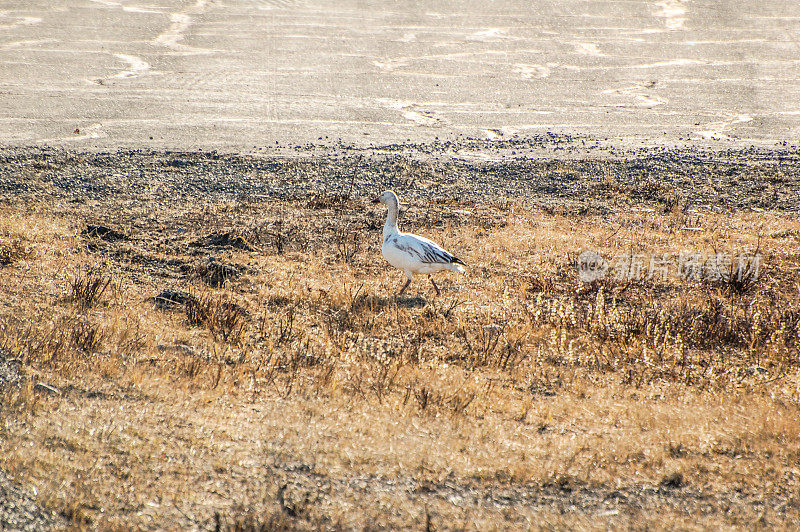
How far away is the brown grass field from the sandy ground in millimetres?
9631

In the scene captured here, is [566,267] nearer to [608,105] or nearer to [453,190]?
[453,190]

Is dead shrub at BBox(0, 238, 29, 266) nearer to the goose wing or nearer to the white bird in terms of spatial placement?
the white bird

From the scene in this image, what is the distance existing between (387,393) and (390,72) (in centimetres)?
2278

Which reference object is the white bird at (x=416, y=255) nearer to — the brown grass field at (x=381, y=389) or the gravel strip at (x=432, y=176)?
the brown grass field at (x=381, y=389)

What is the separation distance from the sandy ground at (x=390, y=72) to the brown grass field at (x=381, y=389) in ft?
31.6

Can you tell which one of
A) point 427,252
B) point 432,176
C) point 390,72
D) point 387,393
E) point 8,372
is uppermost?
point 390,72

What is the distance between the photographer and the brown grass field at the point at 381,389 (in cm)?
486

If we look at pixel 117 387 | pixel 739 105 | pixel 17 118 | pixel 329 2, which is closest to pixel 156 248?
pixel 117 387

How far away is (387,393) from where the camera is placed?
6.30 m

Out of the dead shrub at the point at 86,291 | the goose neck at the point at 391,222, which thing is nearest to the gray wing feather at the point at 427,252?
the goose neck at the point at 391,222

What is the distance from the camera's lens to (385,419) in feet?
19.1

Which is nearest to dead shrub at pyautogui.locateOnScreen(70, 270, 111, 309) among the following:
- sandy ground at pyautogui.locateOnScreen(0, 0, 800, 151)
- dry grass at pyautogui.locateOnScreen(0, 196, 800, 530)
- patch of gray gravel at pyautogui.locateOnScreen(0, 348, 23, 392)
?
dry grass at pyautogui.locateOnScreen(0, 196, 800, 530)

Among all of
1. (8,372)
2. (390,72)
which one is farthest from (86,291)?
(390,72)

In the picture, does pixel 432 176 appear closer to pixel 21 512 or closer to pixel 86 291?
pixel 86 291
